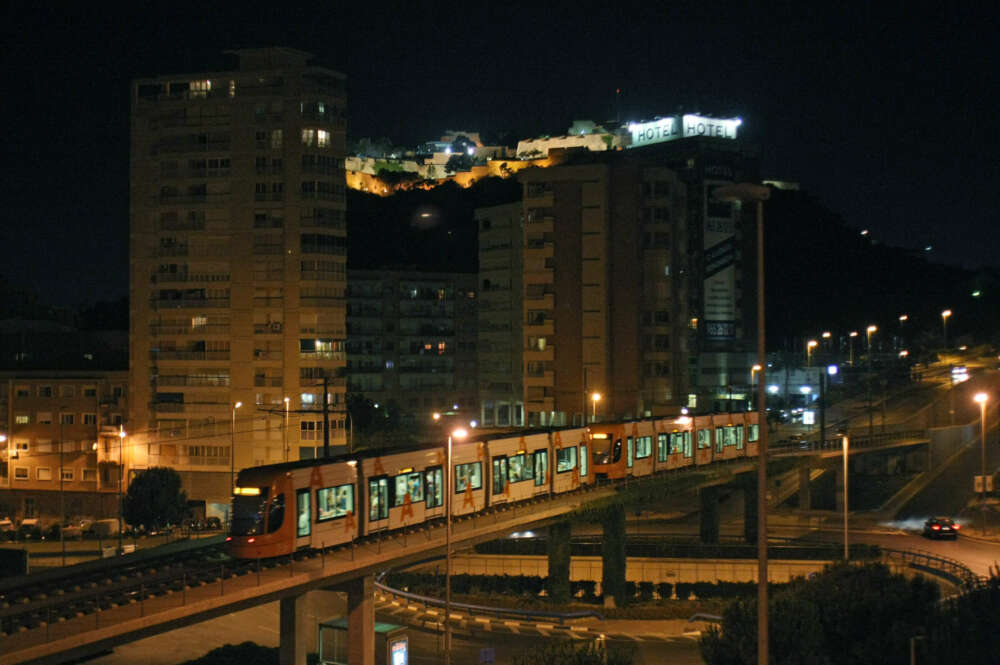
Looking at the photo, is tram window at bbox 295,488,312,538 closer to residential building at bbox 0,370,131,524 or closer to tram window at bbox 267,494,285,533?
tram window at bbox 267,494,285,533

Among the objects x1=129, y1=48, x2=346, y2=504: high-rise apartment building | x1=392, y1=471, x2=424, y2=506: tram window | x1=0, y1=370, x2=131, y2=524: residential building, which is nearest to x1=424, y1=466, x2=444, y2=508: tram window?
x1=392, y1=471, x2=424, y2=506: tram window

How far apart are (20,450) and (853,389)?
213 feet

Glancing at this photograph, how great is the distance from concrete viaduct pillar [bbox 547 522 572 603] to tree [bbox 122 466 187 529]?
24456mm

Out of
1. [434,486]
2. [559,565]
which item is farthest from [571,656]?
[559,565]

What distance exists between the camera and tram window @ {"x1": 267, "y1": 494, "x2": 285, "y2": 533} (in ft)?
70.7

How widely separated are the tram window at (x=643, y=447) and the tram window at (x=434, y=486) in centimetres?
1229

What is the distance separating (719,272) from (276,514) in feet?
225

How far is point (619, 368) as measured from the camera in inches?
2618

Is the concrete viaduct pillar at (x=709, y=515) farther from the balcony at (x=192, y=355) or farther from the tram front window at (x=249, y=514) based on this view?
the balcony at (x=192, y=355)

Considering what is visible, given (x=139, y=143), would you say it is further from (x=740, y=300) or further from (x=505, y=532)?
(x=740, y=300)

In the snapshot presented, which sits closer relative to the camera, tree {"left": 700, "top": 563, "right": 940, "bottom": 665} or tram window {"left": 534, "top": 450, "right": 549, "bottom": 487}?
tree {"left": 700, "top": 563, "right": 940, "bottom": 665}

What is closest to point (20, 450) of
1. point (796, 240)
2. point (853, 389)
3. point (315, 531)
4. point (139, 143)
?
point (139, 143)

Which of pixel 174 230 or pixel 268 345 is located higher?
pixel 174 230

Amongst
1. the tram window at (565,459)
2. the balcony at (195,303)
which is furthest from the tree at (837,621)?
the balcony at (195,303)
